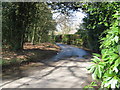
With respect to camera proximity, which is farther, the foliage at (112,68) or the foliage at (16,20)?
the foliage at (16,20)

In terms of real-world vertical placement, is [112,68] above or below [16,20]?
below

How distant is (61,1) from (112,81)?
9260 millimetres

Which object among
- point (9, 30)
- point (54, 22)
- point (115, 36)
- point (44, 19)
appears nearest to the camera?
point (115, 36)

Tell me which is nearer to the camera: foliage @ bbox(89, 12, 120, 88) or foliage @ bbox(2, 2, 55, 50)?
foliage @ bbox(89, 12, 120, 88)

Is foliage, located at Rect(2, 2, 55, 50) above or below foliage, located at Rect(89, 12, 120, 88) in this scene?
above

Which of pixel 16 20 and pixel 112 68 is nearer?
pixel 112 68

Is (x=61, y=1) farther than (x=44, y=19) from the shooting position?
No

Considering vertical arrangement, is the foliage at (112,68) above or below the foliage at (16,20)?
below

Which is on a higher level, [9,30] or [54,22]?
[54,22]

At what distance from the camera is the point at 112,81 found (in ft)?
5.38

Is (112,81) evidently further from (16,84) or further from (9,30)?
(9,30)

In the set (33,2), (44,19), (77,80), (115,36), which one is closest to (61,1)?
(33,2)

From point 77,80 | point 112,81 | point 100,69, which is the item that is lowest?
point 77,80

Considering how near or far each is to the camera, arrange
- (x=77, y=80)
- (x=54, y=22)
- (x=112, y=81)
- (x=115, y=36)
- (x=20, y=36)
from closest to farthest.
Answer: (x=112, y=81) → (x=115, y=36) → (x=77, y=80) → (x=20, y=36) → (x=54, y=22)
